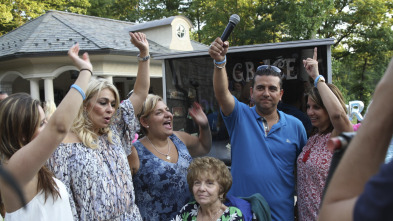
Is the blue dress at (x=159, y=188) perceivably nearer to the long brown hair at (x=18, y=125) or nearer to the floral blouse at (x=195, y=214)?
the floral blouse at (x=195, y=214)

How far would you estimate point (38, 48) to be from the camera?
12.3m

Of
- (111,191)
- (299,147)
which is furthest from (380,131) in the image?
(299,147)

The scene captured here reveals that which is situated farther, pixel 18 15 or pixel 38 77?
pixel 18 15

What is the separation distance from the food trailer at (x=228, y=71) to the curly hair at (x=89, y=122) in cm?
206

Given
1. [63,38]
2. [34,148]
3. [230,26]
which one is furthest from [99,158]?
[63,38]

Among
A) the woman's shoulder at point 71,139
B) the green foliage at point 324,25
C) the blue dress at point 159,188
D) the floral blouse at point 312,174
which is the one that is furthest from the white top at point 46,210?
the green foliage at point 324,25

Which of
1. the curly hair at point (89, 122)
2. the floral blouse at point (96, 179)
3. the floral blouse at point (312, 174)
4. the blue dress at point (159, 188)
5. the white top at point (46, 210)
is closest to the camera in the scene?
the white top at point (46, 210)

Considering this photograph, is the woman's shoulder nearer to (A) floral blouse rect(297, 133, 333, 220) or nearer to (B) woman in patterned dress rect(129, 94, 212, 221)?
(B) woman in patterned dress rect(129, 94, 212, 221)

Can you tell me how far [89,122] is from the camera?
246 centimetres

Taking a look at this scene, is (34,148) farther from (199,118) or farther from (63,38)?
→ (63,38)

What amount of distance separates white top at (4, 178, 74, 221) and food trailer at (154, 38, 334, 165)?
2.80 m

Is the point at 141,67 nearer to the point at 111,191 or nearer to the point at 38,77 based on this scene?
the point at 111,191

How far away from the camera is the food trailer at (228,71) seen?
4.07 meters

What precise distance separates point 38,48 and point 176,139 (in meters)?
10.8
